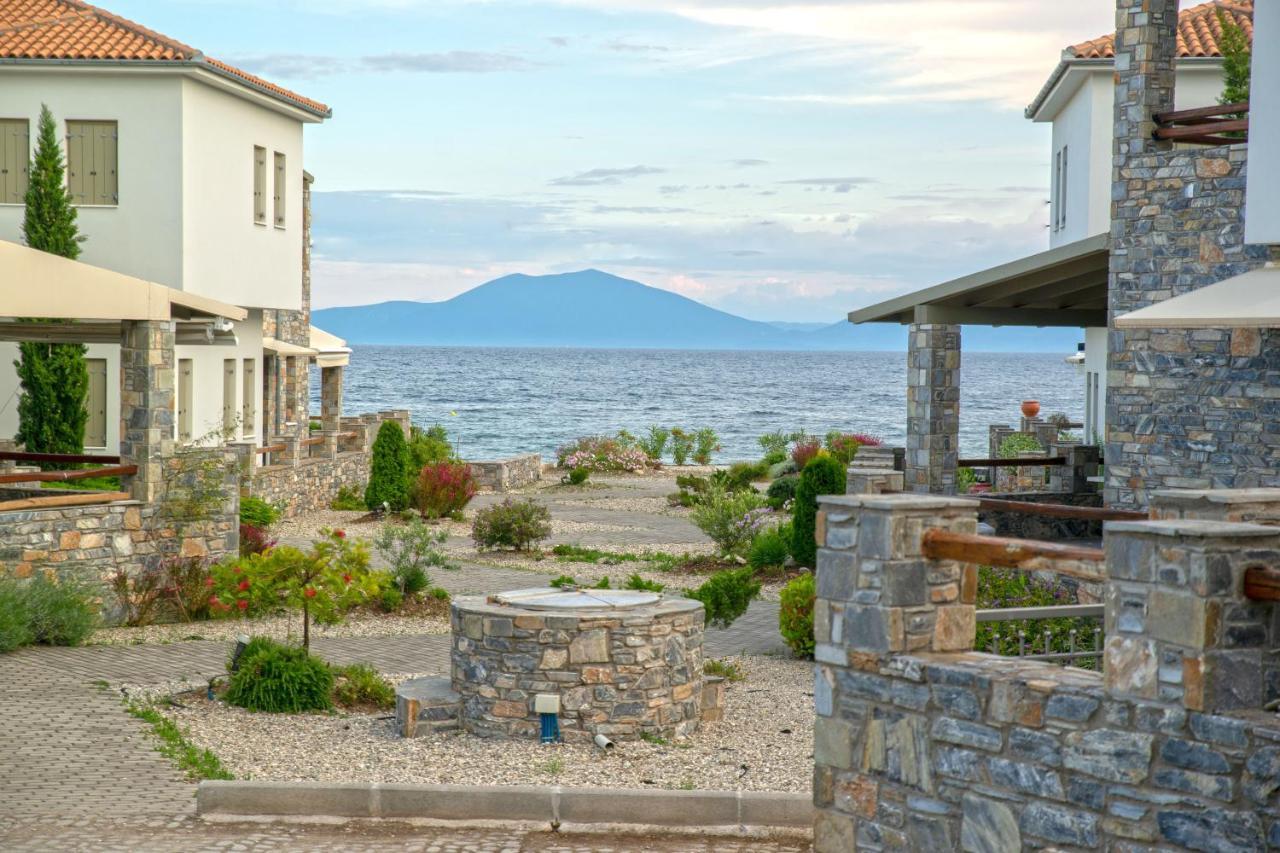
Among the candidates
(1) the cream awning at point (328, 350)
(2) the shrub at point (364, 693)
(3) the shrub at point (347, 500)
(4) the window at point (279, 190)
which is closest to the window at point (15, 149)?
(4) the window at point (279, 190)

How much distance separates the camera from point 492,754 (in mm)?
10031

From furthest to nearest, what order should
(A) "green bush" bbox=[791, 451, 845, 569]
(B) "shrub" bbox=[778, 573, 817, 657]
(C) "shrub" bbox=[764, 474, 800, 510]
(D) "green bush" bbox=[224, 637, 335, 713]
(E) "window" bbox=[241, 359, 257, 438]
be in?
(C) "shrub" bbox=[764, 474, 800, 510] → (E) "window" bbox=[241, 359, 257, 438] → (A) "green bush" bbox=[791, 451, 845, 569] → (B) "shrub" bbox=[778, 573, 817, 657] → (D) "green bush" bbox=[224, 637, 335, 713]

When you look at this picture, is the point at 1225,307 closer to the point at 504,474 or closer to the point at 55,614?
the point at 55,614

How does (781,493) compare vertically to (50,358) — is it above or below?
below

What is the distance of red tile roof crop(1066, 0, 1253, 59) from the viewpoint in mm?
23406

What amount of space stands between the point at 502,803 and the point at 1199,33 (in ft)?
66.8

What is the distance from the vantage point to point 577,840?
332 inches

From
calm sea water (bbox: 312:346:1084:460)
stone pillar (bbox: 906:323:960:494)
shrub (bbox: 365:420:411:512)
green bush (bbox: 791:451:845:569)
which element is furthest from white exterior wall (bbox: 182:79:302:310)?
calm sea water (bbox: 312:346:1084:460)

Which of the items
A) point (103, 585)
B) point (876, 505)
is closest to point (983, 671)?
point (876, 505)

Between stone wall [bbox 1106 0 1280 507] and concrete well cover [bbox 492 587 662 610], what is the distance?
19.8ft

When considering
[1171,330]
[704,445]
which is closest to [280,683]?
[1171,330]

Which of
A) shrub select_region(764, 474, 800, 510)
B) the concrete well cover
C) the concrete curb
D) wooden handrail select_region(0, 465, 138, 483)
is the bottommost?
the concrete curb

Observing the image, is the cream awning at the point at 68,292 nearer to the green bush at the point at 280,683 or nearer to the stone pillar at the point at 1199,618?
the green bush at the point at 280,683

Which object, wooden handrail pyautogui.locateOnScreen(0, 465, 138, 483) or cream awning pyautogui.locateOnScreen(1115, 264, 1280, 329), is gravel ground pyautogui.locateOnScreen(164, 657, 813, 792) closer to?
cream awning pyautogui.locateOnScreen(1115, 264, 1280, 329)
